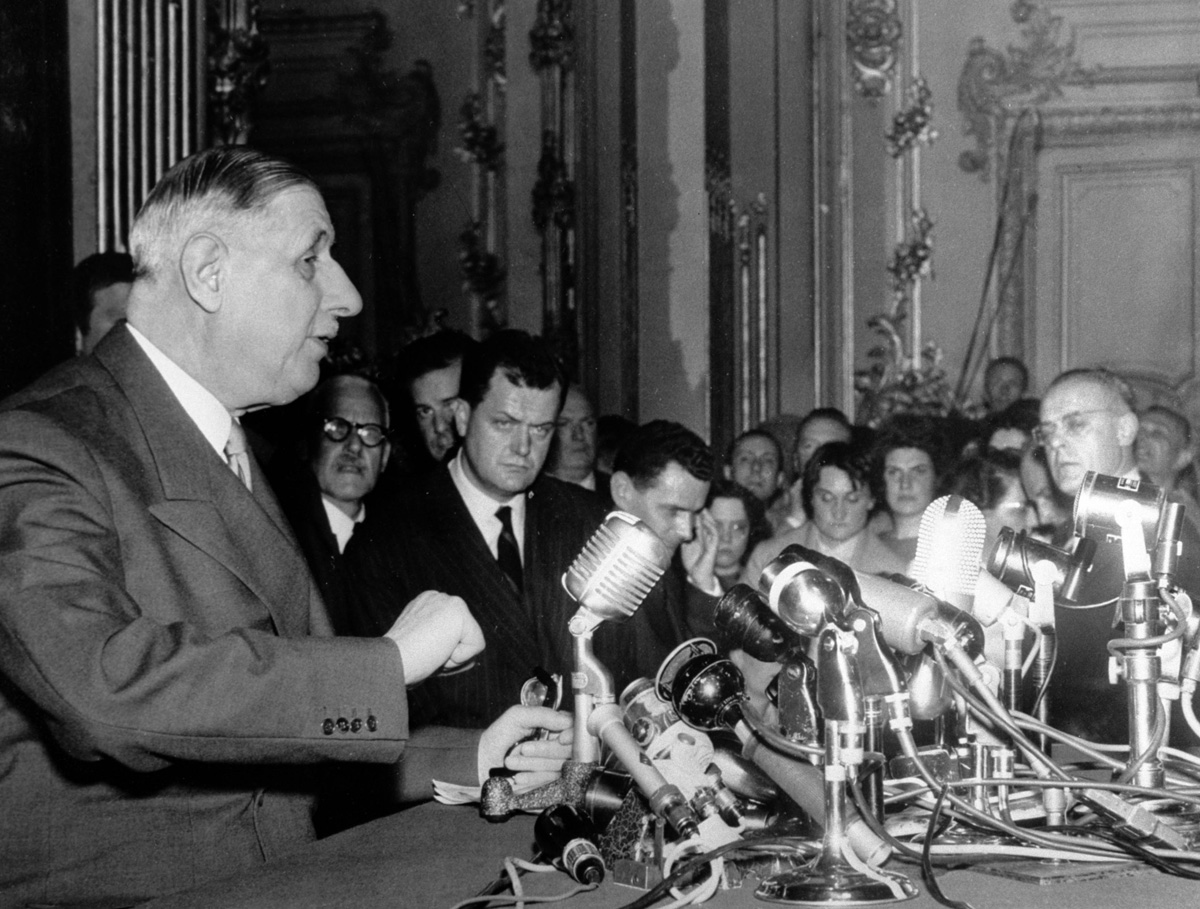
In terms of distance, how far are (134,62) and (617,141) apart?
417 centimetres

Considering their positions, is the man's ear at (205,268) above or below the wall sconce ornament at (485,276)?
below

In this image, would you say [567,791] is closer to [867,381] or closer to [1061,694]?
[1061,694]

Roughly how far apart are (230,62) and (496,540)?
77.5 inches

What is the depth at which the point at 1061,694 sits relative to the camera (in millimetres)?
3527

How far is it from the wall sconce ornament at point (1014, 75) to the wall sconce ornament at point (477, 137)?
3.33 metres

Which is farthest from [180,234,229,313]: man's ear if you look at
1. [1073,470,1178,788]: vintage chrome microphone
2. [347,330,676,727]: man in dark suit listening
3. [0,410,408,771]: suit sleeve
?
[347,330,676,727]: man in dark suit listening

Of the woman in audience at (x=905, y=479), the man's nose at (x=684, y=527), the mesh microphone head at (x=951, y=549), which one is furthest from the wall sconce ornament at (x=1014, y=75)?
the mesh microphone head at (x=951, y=549)

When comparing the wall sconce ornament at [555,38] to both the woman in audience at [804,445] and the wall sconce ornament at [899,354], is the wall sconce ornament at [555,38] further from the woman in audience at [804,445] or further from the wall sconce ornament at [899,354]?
the wall sconce ornament at [899,354]

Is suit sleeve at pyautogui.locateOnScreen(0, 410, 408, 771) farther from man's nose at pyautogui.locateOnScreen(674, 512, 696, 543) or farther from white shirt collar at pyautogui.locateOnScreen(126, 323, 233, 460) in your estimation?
man's nose at pyautogui.locateOnScreen(674, 512, 696, 543)

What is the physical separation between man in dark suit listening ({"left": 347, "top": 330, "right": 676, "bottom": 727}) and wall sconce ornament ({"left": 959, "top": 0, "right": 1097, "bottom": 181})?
6.87 m

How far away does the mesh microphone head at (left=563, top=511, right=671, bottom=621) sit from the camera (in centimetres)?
192

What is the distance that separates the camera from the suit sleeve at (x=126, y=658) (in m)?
1.67

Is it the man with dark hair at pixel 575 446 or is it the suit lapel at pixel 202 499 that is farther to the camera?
the man with dark hair at pixel 575 446

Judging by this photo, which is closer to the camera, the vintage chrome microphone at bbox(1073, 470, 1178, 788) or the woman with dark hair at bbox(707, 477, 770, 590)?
the vintage chrome microphone at bbox(1073, 470, 1178, 788)
